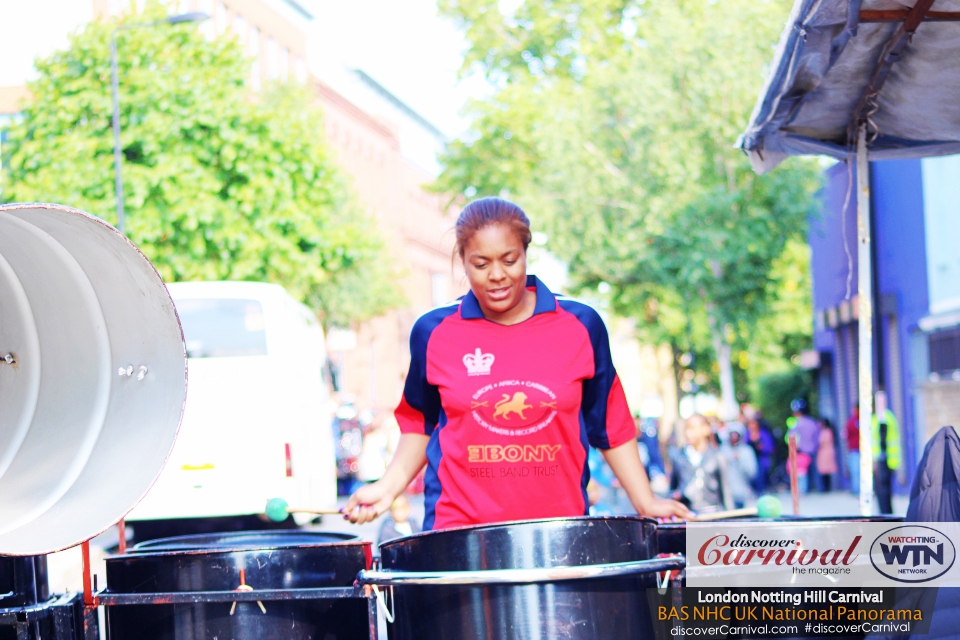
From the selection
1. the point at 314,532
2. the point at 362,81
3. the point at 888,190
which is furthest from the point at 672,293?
the point at 362,81

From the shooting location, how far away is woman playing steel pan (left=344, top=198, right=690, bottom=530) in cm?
344

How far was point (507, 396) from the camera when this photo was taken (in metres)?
3.45

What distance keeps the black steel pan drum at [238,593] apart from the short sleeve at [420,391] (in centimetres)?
49

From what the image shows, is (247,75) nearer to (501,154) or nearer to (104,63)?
(104,63)

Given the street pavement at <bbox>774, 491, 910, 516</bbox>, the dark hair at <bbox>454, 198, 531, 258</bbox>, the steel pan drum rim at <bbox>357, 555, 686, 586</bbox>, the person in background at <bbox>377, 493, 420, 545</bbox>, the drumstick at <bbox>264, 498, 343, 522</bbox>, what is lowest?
the street pavement at <bbox>774, 491, 910, 516</bbox>

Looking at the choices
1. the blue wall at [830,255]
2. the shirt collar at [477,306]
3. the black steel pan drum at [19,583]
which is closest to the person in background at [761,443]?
the blue wall at [830,255]

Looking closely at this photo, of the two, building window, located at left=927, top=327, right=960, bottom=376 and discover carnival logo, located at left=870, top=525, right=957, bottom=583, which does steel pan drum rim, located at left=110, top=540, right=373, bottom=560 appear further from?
building window, located at left=927, top=327, right=960, bottom=376

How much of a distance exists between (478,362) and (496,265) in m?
0.31

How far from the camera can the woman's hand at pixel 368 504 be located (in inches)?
140

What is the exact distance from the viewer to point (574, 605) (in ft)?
9.21

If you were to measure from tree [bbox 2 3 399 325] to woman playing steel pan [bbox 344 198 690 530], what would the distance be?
55.8 ft

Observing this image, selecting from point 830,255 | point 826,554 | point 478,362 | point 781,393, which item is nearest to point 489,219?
point 478,362

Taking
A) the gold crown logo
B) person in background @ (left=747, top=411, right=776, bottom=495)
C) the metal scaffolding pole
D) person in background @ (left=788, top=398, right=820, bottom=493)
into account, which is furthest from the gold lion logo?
person in background @ (left=747, top=411, right=776, bottom=495)

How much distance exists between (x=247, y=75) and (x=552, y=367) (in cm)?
1988
